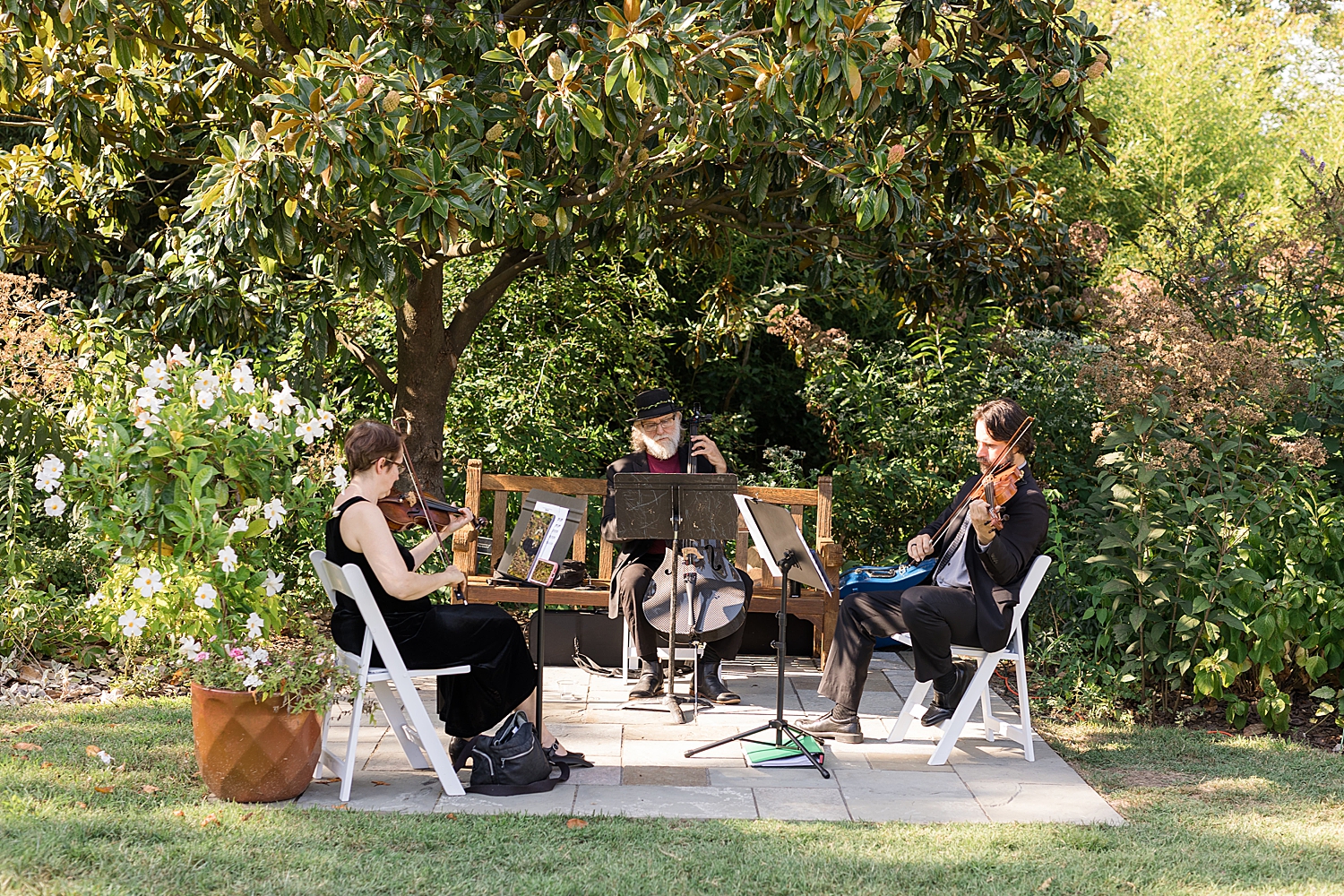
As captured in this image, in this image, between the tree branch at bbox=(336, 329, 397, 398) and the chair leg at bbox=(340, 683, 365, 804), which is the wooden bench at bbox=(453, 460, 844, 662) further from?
the chair leg at bbox=(340, 683, 365, 804)

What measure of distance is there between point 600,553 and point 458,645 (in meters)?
2.14

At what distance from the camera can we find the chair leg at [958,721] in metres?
4.53

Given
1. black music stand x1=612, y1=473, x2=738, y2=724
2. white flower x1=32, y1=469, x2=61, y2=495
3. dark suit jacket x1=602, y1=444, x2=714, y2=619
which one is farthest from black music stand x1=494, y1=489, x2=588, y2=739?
white flower x1=32, y1=469, x2=61, y2=495

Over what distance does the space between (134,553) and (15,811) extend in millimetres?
1119

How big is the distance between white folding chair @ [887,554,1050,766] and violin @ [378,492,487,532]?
1828mm

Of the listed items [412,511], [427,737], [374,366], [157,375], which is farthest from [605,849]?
[374,366]

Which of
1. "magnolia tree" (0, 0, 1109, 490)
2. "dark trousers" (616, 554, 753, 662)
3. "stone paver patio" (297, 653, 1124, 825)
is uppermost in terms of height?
"magnolia tree" (0, 0, 1109, 490)

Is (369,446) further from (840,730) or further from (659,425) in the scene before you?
(840,730)

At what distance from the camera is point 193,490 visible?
4.34 m

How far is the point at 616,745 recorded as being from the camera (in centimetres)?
472

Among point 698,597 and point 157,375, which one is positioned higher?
point 157,375

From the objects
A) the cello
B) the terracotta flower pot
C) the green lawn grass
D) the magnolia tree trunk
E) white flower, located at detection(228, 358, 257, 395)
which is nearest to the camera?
the green lawn grass

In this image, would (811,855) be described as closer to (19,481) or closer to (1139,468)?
(1139,468)

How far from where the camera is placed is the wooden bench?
5.90m
